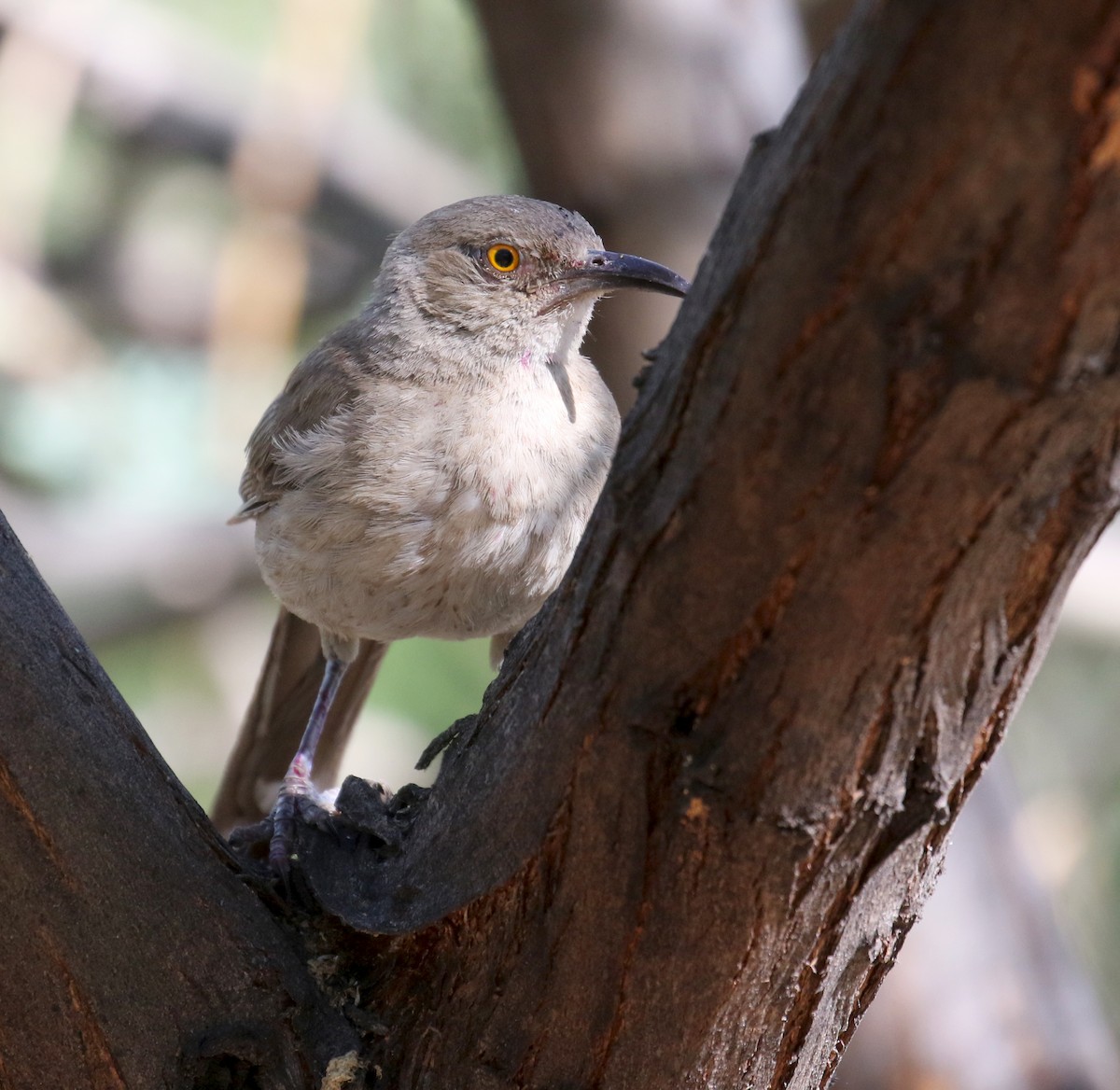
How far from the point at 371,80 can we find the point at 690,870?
926 centimetres

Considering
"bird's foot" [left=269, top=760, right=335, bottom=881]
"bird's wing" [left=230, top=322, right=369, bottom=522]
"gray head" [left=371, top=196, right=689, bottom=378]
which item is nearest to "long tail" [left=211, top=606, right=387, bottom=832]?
"bird's wing" [left=230, top=322, right=369, bottom=522]

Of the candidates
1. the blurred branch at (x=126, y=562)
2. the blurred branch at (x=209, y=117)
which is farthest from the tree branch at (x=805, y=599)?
the blurred branch at (x=209, y=117)

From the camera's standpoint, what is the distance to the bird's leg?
3.00 metres

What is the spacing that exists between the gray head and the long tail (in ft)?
4.30

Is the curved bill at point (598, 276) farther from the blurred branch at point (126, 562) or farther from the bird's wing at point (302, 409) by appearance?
the blurred branch at point (126, 562)

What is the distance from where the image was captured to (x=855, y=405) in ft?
5.39

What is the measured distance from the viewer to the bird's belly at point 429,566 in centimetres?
365

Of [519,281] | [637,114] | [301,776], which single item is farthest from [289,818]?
[637,114]

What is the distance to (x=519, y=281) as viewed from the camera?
4.12m

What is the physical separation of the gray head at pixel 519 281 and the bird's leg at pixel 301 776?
131cm

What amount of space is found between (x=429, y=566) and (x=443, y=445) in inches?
13.6

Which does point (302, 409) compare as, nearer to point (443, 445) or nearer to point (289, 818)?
point (443, 445)

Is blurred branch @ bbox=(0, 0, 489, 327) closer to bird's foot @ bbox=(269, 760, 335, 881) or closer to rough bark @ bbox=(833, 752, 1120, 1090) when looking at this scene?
rough bark @ bbox=(833, 752, 1120, 1090)

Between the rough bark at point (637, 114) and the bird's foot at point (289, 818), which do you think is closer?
the bird's foot at point (289, 818)
